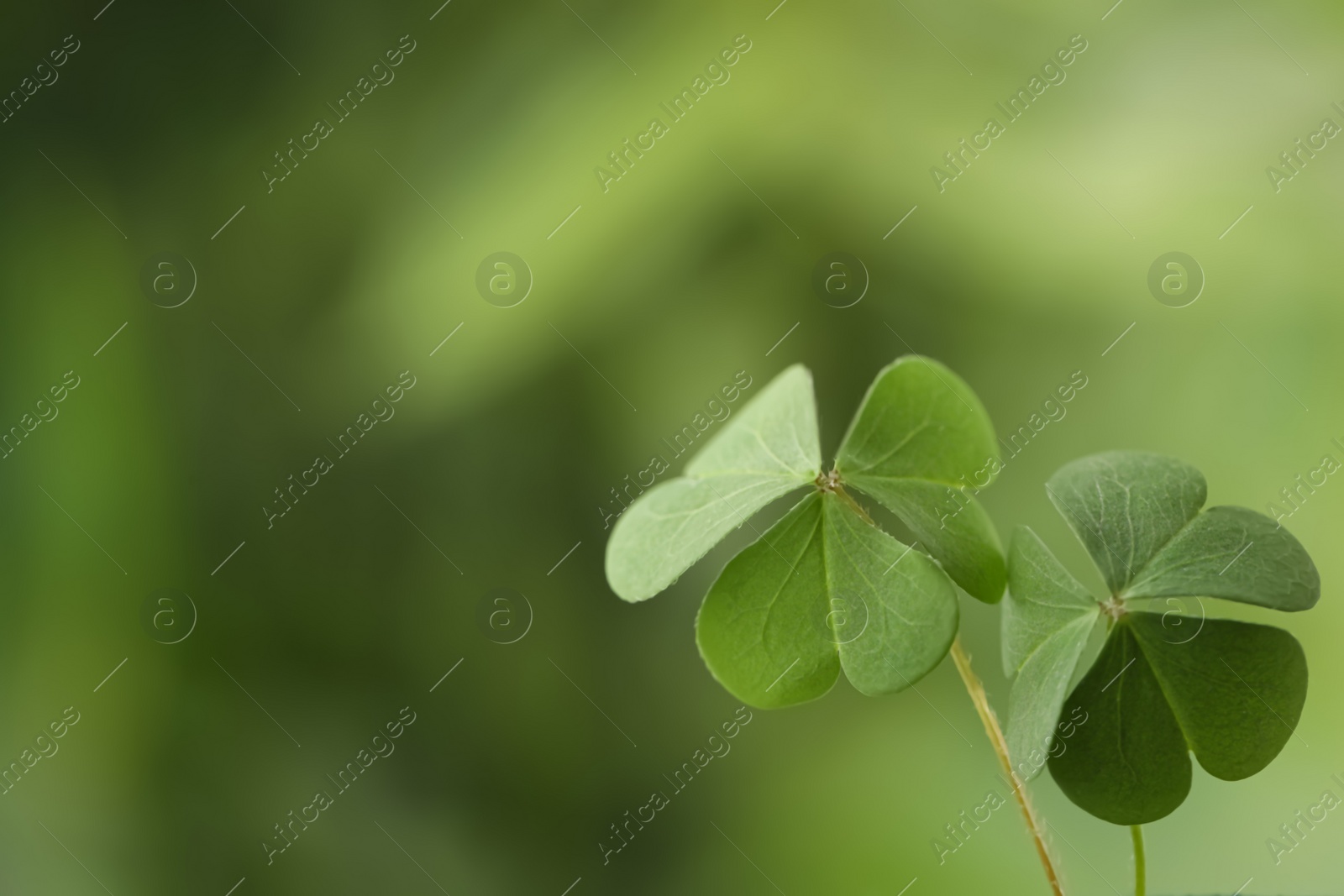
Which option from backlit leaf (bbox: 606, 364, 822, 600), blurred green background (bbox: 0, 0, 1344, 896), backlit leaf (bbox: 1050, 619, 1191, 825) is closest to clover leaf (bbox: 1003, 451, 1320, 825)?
backlit leaf (bbox: 1050, 619, 1191, 825)

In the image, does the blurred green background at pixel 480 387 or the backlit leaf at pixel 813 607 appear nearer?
the backlit leaf at pixel 813 607

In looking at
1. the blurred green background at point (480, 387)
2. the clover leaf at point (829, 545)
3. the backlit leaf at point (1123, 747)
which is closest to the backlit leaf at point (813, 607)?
the clover leaf at point (829, 545)

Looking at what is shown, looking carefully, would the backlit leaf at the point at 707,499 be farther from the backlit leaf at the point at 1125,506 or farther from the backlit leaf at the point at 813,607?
the backlit leaf at the point at 1125,506

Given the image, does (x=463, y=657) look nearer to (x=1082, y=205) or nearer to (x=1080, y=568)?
(x=1080, y=568)

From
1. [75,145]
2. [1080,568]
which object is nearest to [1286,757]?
[1080,568]

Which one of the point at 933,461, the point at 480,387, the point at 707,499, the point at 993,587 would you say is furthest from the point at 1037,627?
the point at 480,387

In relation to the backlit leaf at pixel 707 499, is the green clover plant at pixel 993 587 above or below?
below

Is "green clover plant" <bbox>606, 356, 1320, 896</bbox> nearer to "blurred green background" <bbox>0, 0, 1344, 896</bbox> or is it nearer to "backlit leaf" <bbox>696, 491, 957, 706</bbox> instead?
"backlit leaf" <bbox>696, 491, 957, 706</bbox>
